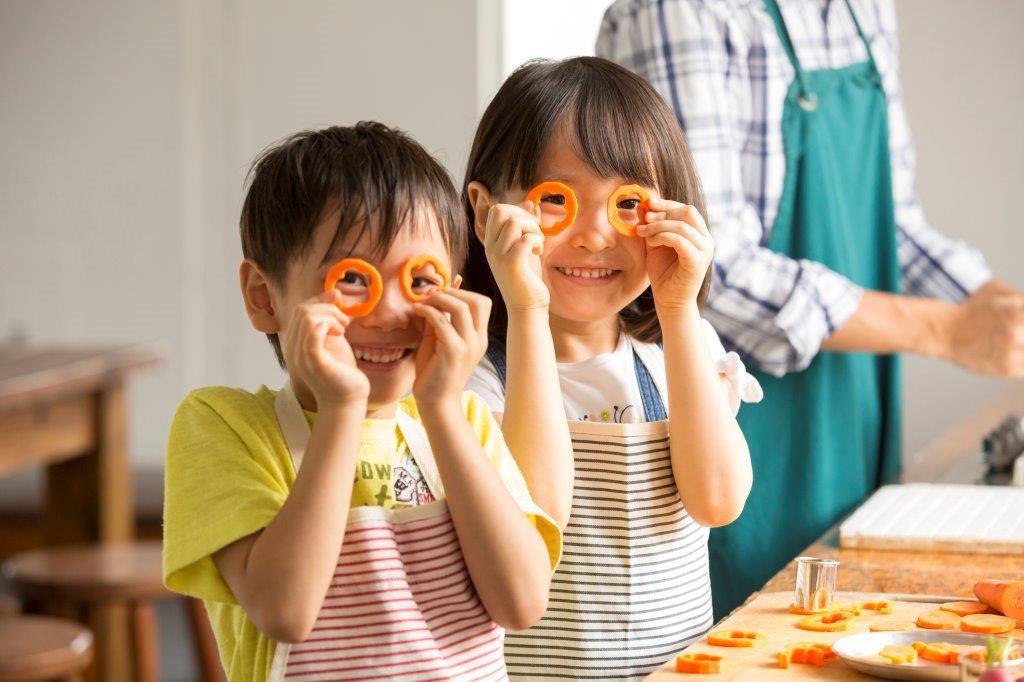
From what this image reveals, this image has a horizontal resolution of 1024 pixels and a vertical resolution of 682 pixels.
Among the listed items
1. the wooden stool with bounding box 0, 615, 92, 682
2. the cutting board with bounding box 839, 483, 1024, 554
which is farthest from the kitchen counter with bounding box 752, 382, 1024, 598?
the wooden stool with bounding box 0, 615, 92, 682

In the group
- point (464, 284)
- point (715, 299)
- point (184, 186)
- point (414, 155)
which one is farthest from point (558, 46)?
point (414, 155)

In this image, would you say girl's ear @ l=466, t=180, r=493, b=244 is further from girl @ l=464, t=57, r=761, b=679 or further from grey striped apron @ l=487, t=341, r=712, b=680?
grey striped apron @ l=487, t=341, r=712, b=680

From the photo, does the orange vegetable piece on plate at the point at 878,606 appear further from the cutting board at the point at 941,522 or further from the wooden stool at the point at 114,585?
the wooden stool at the point at 114,585

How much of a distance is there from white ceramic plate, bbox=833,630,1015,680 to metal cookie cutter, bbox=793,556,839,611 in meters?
0.11

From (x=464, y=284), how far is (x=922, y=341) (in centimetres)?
84

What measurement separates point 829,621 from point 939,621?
0.29ft

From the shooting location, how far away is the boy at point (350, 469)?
0.91 m

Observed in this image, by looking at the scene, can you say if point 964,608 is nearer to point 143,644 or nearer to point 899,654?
point 899,654

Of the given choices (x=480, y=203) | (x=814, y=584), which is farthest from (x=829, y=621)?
(x=480, y=203)

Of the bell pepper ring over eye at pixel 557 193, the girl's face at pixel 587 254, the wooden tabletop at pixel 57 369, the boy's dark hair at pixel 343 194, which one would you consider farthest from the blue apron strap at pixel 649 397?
the wooden tabletop at pixel 57 369

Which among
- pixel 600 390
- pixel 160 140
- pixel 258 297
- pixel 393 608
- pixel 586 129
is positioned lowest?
pixel 393 608

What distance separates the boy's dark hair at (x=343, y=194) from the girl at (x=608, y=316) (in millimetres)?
148

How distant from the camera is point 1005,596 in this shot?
3.70ft

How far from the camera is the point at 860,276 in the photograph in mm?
2014
